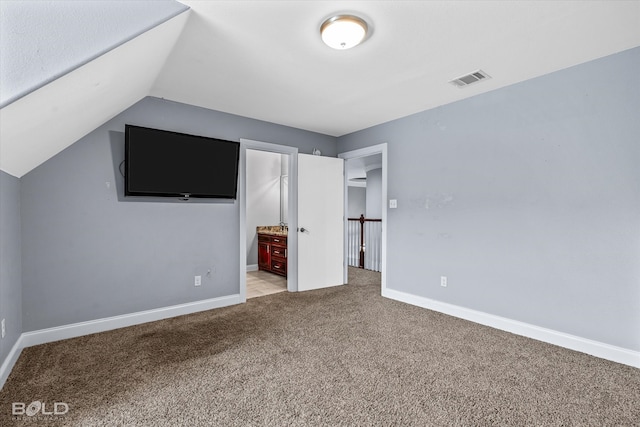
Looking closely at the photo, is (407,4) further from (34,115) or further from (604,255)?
(604,255)

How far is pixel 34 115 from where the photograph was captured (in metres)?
1.59

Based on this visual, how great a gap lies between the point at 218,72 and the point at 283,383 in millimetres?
2561

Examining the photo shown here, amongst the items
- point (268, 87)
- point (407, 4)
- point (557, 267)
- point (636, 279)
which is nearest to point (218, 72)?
point (268, 87)

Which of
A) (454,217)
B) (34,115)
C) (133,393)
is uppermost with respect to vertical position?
(34,115)

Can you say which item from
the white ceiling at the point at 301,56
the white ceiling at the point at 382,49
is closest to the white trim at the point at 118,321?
the white ceiling at the point at 301,56

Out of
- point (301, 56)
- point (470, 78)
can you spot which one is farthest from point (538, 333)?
point (301, 56)

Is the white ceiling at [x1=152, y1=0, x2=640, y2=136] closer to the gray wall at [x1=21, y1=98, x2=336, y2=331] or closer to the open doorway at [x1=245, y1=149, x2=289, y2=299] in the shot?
the gray wall at [x1=21, y1=98, x2=336, y2=331]

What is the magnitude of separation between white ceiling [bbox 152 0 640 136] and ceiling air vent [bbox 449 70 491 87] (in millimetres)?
57

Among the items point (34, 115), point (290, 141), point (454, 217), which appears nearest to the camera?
point (34, 115)

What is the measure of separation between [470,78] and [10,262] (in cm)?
410

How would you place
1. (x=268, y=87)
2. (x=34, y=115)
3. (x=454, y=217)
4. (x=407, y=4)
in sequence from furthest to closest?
(x=454, y=217) → (x=268, y=87) → (x=407, y=4) → (x=34, y=115)

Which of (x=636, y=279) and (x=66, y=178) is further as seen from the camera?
(x=66, y=178)

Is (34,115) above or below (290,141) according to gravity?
below

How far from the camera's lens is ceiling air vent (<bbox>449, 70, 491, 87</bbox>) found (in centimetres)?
268
